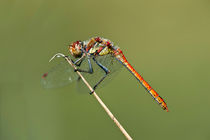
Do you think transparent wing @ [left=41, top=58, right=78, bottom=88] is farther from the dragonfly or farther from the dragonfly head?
the dragonfly head

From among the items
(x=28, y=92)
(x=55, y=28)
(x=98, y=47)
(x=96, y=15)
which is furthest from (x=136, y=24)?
(x=28, y=92)

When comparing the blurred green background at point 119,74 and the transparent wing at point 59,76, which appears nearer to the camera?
the transparent wing at point 59,76

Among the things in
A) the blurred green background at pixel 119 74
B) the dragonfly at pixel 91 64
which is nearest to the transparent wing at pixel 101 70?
the dragonfly at pixel 91 64

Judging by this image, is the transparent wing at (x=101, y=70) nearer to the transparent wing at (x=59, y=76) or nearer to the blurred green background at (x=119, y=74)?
the transparent wing at (x=59, y=76)

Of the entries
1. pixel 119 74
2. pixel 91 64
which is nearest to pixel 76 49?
pixel 91 64

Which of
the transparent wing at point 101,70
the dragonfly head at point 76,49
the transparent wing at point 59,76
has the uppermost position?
the dragonfly head at point 76,49

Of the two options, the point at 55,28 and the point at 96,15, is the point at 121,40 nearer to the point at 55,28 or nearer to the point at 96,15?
the point at 96,15
